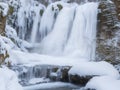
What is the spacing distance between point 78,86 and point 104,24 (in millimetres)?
3374

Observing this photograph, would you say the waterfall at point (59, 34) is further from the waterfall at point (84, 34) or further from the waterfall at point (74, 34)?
the waterfall at point (84, 34)

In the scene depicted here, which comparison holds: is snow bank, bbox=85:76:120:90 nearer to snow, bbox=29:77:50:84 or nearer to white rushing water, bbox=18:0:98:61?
snow, bbox=29:77:50:84

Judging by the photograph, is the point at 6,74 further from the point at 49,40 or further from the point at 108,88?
the point at 49,40

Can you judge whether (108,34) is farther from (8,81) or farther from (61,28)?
(8,81)

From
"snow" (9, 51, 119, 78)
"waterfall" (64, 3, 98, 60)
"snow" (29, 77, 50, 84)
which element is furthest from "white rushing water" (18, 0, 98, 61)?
"snow" (29, 77, 50, 84)

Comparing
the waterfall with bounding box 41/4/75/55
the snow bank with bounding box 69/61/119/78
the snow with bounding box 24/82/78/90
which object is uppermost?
the waterfall with bounding box 41/4/75/55

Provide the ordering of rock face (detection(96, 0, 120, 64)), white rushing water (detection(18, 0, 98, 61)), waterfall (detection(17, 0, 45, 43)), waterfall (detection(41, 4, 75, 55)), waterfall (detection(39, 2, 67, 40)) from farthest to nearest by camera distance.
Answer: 1. waterfall (detection(17, 0, 45, 43))
2. waterfall (detection(39, 2, 67, 40))
3. waterfall (detection(41, 4, 75, 55))
4. white rushing water (detection(18, 0, 98, 61))
5. rock face (detection(96, 0, 120, 64))

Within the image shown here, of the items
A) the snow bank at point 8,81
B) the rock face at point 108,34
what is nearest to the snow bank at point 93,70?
the rock face at point 108,34

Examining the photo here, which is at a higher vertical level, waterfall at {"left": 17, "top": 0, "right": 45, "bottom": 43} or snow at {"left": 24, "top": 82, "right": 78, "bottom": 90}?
waterfall at {"left": 17, "top": 0, "right": 45, "bottom": 43}

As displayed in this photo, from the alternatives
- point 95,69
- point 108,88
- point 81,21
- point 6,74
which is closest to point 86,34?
point 81,21

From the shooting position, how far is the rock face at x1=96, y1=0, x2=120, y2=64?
11.5 m

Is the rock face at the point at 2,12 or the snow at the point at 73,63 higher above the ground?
the rock face at the point at 2,12

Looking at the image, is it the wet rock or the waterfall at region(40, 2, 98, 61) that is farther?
→ the waterfall at region(40, 2, 98, 61)

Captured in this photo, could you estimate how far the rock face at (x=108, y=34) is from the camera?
11.5 meters
